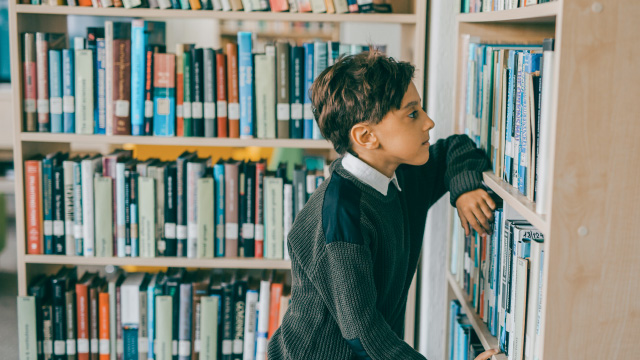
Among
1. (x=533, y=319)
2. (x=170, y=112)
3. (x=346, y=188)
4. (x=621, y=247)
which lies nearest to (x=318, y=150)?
(x=170, y=112)

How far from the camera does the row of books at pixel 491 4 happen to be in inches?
46.6

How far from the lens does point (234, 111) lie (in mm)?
1899

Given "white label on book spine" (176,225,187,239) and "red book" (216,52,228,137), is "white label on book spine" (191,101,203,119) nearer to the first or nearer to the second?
"red book" (216,52,228,137)

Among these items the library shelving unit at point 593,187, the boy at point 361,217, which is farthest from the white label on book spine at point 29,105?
the library shelving unit at point 593,187

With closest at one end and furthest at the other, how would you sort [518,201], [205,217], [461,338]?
[518,201], [461,338], [205,217]

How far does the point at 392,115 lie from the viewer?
1.29 meters

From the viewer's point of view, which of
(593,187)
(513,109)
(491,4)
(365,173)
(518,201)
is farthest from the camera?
(491,4)

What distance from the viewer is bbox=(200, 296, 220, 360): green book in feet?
6.50

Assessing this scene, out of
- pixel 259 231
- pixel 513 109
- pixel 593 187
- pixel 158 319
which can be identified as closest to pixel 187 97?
pixel 259 231

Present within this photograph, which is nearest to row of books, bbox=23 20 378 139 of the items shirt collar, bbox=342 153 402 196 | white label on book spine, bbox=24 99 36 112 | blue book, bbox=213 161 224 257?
white label on book spine, bbox=24 99 36 112

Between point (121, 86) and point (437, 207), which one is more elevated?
point (121, 86)

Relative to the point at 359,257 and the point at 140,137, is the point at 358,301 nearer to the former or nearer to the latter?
the point at 359,257

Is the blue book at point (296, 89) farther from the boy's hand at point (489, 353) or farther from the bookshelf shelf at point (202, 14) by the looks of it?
the boy's hand at point (489, 353)

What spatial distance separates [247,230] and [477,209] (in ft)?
2.67
